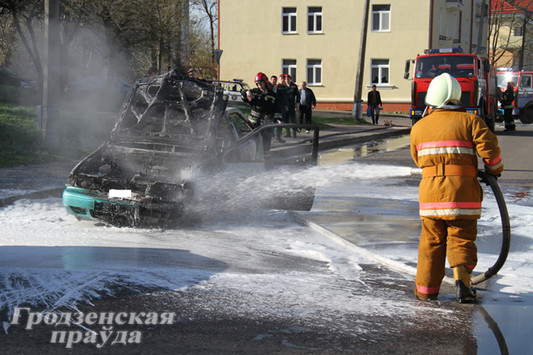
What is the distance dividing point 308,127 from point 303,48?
33.5m

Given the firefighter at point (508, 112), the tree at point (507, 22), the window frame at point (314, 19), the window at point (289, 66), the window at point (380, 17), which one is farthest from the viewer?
the tree at point (507, 22)

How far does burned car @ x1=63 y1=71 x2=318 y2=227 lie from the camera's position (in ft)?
21.7

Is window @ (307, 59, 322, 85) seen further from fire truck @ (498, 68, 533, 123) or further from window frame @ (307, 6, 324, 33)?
fire truck @ (498, 68, 533, 123)

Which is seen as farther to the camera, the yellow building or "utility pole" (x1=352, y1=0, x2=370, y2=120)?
the yellow building

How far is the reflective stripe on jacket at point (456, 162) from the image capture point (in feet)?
14.7

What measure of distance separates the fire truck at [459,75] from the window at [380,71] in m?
17.3

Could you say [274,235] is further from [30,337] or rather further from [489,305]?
[30,337]

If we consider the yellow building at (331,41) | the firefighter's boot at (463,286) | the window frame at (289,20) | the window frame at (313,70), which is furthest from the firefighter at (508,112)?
the firefighter's boot at (463,286)

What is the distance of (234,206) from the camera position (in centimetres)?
745

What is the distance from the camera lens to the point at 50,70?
1186cm

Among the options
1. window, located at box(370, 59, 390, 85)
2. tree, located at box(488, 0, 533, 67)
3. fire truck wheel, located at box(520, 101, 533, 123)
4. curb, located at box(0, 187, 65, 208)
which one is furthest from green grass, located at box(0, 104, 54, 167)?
tree, located at box(488, 0, 533, 67)

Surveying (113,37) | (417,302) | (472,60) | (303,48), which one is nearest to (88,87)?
(113,37)

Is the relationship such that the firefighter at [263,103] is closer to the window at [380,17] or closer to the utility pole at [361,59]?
the utility pole at [361,59]

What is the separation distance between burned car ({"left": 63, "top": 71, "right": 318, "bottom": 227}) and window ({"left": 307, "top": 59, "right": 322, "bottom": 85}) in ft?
107
